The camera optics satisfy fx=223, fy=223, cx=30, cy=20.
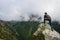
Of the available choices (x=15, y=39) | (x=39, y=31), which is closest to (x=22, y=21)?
(x=15, y=39)

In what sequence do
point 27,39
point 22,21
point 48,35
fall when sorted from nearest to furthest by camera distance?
point 48,35
point 27,39
point 22,21

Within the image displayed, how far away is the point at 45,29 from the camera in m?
10.9

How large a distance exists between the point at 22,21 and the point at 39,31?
1583 centimetres

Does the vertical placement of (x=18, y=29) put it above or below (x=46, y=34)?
below

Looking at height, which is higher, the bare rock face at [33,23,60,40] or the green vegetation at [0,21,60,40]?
the bare rock face at [33,23,60,40]

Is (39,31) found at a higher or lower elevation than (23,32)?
higher

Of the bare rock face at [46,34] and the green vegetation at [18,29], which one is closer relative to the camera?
the bare rock face at [46,34]

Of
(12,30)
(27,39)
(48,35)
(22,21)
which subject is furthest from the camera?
(22,21)

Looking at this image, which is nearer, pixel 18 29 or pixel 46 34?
pixel 46 34

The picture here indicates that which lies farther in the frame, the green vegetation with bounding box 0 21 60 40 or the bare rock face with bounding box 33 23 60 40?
the green vegetation with bounding box 0 21 60 40

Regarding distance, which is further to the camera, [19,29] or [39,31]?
[19,29]

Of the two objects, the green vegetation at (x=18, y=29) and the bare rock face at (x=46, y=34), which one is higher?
the bare rock face at (x=46, y=34)

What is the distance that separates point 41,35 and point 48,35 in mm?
437

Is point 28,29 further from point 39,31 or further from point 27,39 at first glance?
point 39,31
